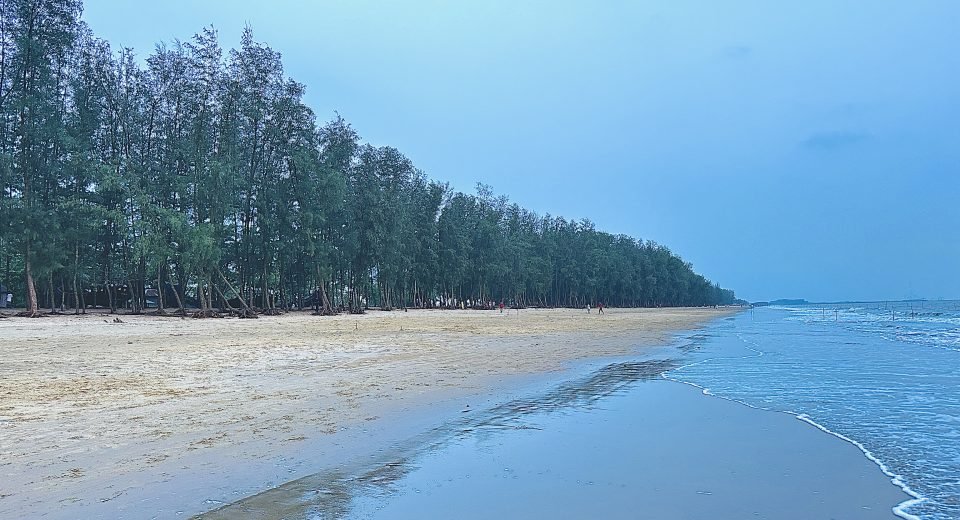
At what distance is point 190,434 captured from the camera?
26.6 feet

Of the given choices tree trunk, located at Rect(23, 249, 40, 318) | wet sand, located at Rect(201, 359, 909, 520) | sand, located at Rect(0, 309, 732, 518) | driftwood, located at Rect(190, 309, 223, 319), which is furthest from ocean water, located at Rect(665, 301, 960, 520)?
tree trunk, located at Rect(23, 249, 40, 318)

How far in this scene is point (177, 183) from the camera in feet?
138

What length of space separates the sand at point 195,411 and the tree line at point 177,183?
21182mm

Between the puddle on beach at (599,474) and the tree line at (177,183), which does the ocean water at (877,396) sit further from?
the tree line at (177,183)

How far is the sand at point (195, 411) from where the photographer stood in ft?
19.4

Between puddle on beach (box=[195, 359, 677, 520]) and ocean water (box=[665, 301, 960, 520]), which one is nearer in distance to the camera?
puddle on beach (box=[195, 359, 677, 520])

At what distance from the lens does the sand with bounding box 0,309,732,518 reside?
5.92m

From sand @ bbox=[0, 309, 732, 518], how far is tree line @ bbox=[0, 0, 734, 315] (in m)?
21.2

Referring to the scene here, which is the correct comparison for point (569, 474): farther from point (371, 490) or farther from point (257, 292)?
point (257, 292)

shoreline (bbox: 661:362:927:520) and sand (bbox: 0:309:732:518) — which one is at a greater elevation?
sand (bbox: 0:309:732:518)

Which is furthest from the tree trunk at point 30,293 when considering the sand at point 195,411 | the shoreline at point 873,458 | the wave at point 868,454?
the shoreline at point 873,458

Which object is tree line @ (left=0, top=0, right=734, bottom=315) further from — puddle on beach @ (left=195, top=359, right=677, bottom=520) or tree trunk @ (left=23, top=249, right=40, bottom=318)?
puddle on beach @ (left=195, top=359, right=677, bottom=520)

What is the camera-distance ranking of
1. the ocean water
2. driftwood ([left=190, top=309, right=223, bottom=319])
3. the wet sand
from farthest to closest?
1. driftwood ([left=190, top=309, right=223, bottom=319])
2. the ocean water
3. the wet sand

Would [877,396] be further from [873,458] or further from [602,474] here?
[602,474]
